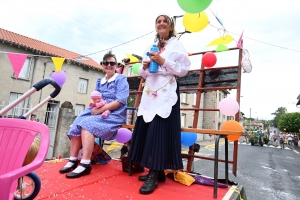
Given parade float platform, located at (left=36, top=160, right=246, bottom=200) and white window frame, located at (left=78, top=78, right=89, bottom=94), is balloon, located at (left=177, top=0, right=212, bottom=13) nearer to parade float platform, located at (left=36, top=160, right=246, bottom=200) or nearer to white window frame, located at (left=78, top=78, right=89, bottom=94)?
parade float platform, located at (left=36, top=160, right=246, bottom=200)

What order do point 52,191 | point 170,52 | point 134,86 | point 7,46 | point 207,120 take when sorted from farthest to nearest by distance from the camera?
point 207,120 < point 7,46 < point 134,86 < point 170,52 < point 52,191

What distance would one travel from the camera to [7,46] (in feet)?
40.7

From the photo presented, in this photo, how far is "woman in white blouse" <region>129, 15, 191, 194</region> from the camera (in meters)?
1.82

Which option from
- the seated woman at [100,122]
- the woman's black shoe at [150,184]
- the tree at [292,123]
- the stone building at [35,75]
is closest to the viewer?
Result: the woman's black shoe at [150,184]

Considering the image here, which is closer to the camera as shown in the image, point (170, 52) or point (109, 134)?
point (170, 52)

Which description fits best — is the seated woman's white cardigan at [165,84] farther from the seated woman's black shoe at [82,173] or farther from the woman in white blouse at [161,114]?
the seated woman's black shoe at [82,173]

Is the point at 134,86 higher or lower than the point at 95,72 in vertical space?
lower

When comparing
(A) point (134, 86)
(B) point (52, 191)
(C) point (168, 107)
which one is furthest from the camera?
(A) point (134, 86)

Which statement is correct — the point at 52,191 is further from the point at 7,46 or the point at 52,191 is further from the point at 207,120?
the point at 207,120

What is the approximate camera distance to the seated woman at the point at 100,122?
2.08 meters

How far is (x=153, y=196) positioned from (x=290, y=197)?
3839mm

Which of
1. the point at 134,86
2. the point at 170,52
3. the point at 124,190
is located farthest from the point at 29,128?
the point at 134,86

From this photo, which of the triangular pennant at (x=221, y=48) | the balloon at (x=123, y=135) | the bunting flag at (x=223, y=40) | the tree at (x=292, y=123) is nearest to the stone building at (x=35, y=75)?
the balloon at (x=123, y=135)

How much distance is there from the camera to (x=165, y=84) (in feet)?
6.50
